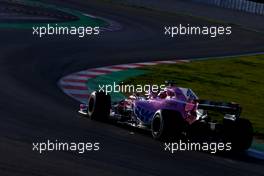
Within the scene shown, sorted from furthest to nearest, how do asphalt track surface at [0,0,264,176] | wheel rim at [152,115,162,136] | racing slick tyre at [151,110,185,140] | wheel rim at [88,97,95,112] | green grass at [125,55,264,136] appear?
green grass at [125,55,264,136] → wheel rim at [88,97,95,112] → wheel rim at [152,115,162,136] → racing slick tyre at [151,110,185,140] → asphalt track surface at [0,0,264,176]

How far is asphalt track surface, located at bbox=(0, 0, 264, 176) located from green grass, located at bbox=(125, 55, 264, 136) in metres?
1.83

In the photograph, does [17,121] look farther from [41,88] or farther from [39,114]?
[41,88]

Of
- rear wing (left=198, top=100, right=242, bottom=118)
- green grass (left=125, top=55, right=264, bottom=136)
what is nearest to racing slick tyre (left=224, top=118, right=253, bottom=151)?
rear wing (left=198, top=100, right=242, bottom=118)

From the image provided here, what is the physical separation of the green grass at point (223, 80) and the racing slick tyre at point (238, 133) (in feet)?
7.27

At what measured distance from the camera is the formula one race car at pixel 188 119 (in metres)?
→ 13.2

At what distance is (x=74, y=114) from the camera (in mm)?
16125

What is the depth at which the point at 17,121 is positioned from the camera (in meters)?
14.3

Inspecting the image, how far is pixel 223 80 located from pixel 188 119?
1002 cm

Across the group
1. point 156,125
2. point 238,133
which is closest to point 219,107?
point 238,133

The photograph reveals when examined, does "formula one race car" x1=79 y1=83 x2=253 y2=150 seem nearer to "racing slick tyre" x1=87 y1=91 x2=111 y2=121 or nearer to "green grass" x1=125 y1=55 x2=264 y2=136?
"racing slick tyre" x1=87 y1=91 x2=111 y2=121

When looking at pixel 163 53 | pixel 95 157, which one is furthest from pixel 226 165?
pixel 163 53

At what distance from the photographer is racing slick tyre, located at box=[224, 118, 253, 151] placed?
13.2 m

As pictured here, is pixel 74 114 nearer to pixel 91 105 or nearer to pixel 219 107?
pixel 91 105

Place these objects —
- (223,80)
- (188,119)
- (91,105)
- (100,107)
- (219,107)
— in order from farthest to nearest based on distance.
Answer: (223,80) → (91,105) → (100,107) → (188,119) → (219,107)
